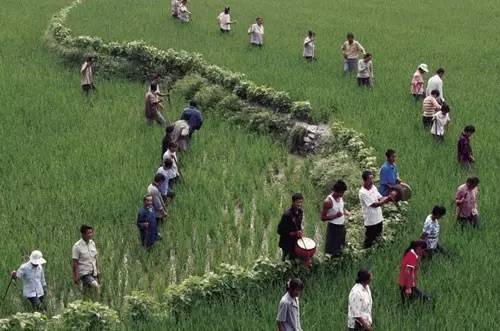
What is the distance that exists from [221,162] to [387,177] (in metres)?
3.46

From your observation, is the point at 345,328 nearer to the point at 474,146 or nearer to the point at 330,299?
the point at 330,299

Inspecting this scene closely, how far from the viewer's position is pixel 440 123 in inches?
409

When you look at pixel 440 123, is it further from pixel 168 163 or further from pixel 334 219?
pixel 168 163

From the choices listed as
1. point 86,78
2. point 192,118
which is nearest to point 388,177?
point 192,118

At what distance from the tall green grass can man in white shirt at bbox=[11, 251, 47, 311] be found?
167 centimetres

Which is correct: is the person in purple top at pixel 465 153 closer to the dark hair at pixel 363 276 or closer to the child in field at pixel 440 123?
the child in field at pixel 440 123

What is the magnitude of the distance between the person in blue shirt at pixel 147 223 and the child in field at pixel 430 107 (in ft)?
16.5

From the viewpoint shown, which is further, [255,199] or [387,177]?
[255,199]

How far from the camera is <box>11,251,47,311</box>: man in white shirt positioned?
677 cm

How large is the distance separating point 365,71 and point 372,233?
21.1ft

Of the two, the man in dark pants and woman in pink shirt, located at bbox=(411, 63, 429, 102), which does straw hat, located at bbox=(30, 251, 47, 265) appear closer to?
the man in dark pants

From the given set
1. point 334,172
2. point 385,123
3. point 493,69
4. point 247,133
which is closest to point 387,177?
point 334,172

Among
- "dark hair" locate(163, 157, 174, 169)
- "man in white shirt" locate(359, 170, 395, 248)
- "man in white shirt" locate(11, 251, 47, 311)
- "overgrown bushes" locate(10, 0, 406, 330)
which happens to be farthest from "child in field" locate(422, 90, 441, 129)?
"man in white shirt" locate(11, 251, 47, 311)

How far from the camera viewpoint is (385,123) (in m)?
11.6
